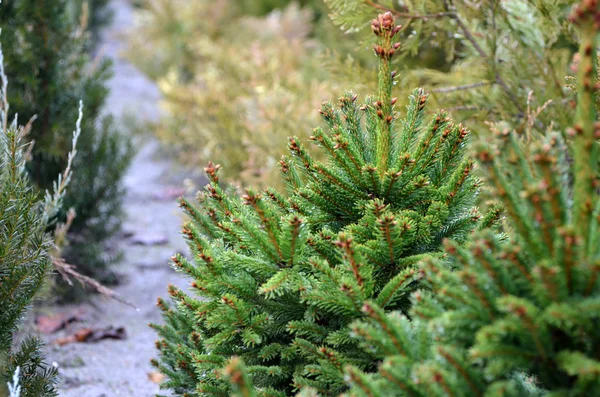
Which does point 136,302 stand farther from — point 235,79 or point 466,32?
point 235,79

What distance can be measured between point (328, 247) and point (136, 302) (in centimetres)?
278

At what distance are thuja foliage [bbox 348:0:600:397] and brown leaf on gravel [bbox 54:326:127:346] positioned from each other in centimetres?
259

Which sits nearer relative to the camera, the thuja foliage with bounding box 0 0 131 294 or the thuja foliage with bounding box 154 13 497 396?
the thuja foliage with bounding box 154 13 497 396

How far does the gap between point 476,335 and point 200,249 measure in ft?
3.09

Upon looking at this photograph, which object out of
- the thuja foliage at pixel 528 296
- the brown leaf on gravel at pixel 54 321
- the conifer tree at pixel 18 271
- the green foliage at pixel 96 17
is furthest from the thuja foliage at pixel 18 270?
the green foliage at pixel 96 17

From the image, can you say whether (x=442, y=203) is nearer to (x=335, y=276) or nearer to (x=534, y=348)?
(x=335, y=276)

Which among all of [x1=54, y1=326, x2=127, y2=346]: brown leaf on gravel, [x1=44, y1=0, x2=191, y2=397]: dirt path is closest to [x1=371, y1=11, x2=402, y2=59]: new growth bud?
[x1=44, y1=0, x2=191, y2=397]: dirt path

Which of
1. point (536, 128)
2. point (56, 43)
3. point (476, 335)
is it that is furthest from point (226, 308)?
point (56, 43)

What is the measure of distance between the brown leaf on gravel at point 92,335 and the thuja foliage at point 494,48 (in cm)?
231

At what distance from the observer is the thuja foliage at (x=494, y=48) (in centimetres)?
294

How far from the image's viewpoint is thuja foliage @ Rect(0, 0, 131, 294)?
3748 millimetres

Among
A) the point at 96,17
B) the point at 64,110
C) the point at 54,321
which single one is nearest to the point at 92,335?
the point at 54,321

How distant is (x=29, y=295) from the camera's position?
6.81 ft

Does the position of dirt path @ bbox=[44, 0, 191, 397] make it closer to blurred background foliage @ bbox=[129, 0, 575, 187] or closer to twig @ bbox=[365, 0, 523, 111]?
blurred background foliage @ bbox=[129, 0, 575, 187]
